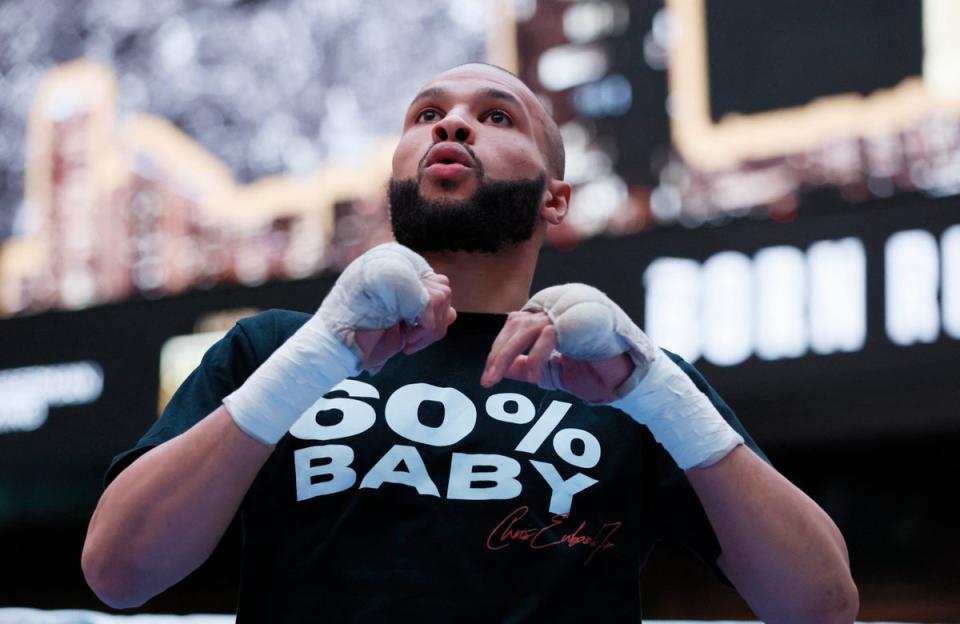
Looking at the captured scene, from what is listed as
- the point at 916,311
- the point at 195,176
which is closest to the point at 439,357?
the point at 916,311

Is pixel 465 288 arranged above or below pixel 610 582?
above

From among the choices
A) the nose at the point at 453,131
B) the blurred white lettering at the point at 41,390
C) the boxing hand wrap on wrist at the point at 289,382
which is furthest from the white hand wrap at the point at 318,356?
the blurred white lettering at the point at 41,390

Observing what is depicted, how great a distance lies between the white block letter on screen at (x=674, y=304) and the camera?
3.63 m

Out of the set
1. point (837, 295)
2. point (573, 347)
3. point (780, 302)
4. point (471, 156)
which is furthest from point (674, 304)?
point (573, 347)

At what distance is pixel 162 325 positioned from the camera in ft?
14.2

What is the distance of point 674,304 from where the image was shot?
12.0ft

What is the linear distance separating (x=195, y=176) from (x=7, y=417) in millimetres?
1072

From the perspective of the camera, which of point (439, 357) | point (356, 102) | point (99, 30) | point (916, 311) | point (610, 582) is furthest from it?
point (99, 30)

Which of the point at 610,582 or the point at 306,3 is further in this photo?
the point at 306,3

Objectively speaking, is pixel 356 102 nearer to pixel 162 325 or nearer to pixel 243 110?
pixel 243 110

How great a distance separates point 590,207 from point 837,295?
0.78 meters

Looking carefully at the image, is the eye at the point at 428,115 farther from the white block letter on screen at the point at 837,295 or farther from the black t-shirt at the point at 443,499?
the white block letter on screen at the point at 837,295

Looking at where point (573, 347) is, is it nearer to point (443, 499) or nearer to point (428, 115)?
point (443, 499)
